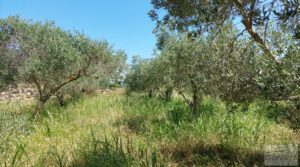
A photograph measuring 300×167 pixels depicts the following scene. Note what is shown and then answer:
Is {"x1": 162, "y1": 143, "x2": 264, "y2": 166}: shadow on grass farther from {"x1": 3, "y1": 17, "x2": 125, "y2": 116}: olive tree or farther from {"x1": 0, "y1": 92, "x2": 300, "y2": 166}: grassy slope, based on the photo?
{"x1": 3, "y1": 17, "x2": 125, "y2": 116}: olive tree

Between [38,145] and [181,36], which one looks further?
[181,36]

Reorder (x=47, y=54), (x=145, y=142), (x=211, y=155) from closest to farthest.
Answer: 1. (x=211, y=155)
2. (x=145, y=142)
3. (x=47, y=54)

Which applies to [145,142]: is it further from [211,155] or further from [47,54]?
[47,54]

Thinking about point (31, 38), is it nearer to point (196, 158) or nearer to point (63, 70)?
point (63, 70)

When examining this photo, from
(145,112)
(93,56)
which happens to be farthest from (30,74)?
(145,112)

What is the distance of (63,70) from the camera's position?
14.2 metres

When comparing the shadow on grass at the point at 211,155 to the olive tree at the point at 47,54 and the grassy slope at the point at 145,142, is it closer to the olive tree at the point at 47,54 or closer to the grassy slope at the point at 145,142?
the grassy slope at the point at 145,142

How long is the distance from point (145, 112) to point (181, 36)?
372 centimetres

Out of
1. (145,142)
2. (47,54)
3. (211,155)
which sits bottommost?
(211,155)

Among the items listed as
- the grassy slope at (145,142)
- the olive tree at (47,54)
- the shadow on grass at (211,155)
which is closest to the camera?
the grassy slope at (145,142)

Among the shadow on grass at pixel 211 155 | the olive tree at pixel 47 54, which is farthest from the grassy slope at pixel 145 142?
the olive tree at pixel 47 54

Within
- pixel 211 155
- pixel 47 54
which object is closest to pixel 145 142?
pixel 211 155

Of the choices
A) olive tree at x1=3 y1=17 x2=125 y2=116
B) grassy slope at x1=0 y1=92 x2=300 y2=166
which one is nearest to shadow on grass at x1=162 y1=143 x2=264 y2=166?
grassy slope at x1=0 y1=92 x2=300 y2=166

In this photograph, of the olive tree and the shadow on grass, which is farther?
the olive tree
